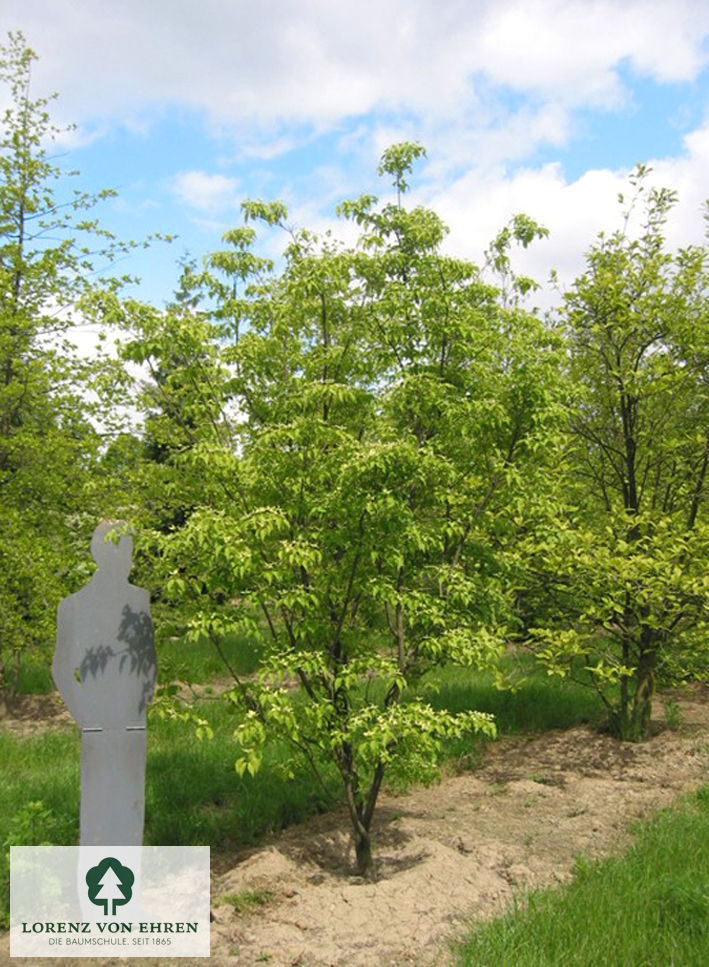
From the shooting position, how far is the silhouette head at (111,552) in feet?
16.3

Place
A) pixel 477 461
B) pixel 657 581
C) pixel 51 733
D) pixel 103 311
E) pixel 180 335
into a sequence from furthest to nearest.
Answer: pixel 51 733, pixel 657 581, pixel 477 461, pixel 103 311, pixel 180 335

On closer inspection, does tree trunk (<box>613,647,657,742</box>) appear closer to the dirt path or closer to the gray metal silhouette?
the dirt path

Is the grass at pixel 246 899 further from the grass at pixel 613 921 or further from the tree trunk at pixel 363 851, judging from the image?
the grass at pixel 613 921

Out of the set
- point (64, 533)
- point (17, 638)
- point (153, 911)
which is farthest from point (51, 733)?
point (153, 911)

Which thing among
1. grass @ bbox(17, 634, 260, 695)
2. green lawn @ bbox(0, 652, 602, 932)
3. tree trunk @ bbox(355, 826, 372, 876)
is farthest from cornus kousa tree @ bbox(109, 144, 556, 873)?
grass @ bbox(17, 634, 260, 695)

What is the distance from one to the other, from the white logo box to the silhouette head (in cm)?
176

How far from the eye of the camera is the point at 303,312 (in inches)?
230

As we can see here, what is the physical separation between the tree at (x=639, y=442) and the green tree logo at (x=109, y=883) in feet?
15.2

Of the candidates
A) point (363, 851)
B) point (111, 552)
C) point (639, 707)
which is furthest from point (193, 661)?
point (111, 552)

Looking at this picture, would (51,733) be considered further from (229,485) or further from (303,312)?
(303,312)

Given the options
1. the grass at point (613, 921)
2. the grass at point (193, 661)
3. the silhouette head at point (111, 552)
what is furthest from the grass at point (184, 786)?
the grass at point (613, 921)

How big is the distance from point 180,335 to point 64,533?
244 inches

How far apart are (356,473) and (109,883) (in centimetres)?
310

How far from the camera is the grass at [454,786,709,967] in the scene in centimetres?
415
